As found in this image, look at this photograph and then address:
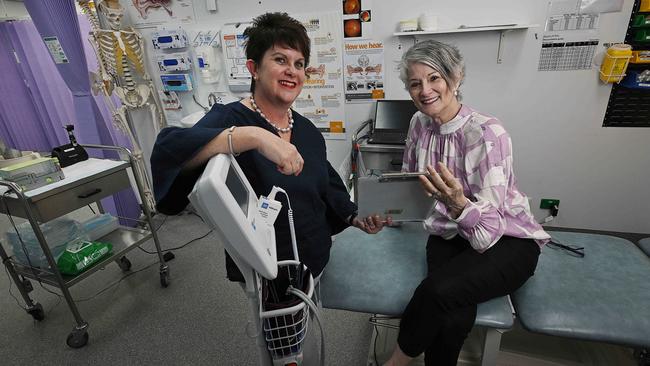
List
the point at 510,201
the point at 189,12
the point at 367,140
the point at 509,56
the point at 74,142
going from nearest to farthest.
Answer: the point at 510,201
the point at 74,142
the point at 509,56
the point at 367,140
the point at 189,12

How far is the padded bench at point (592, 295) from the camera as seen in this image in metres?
0.95

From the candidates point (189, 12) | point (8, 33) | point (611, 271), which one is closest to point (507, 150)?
point (611, 271)

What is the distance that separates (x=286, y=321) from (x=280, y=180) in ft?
1.34

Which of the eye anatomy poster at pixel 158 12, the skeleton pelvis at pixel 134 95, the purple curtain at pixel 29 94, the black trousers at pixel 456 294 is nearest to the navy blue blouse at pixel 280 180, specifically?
the black trousers at pixel 456 294

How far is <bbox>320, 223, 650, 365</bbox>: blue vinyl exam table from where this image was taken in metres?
0.97

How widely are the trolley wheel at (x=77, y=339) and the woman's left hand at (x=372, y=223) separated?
164 cm

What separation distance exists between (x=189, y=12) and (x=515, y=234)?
2.86m

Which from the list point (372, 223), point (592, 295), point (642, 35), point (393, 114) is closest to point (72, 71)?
point (393, 114)

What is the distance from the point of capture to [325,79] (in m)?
2.61

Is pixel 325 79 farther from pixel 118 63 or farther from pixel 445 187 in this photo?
pixel 445 187

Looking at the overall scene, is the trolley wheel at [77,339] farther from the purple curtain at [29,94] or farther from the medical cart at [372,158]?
the purple curtain at [29,94]

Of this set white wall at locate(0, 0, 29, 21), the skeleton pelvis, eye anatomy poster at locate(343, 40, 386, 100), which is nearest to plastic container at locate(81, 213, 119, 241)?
the skeleton pelvis

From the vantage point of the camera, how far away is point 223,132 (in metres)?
0.74

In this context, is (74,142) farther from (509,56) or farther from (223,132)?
(509,56)
